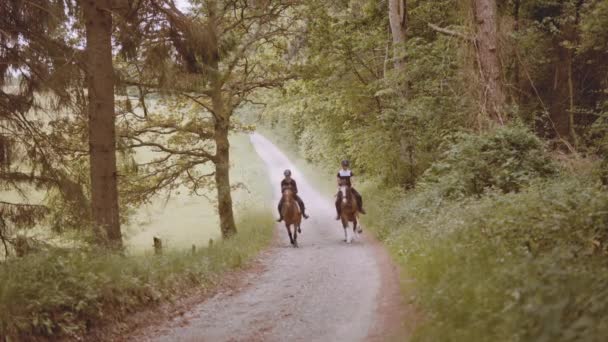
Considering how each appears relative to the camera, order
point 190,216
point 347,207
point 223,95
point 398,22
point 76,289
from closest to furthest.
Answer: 1. point 76,289
2. point 347,207
3. point 223,95
4. point 398,22
5. point 190,216

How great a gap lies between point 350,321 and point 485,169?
5.78 meters

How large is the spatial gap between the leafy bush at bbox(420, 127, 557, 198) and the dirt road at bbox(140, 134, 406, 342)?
258 cm

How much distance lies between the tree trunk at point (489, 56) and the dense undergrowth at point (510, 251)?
49.2 inches

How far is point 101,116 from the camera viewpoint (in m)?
9.87

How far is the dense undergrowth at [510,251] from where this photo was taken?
4336 mm

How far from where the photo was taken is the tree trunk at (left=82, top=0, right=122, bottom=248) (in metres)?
9.68

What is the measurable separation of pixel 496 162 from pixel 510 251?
5617 millimetres

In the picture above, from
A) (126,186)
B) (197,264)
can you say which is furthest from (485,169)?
(126,186)

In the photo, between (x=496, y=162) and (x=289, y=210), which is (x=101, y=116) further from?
(x=496, y=162)

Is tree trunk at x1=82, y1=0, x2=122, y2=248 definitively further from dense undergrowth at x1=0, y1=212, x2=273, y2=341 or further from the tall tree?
the tall tree

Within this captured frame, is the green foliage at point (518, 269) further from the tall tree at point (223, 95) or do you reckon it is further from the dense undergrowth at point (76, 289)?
the tall tree at point (223, 95)

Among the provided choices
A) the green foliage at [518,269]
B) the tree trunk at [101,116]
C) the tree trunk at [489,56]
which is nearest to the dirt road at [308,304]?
the green foliage at [518,269]

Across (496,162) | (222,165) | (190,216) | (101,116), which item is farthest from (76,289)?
(190,216)

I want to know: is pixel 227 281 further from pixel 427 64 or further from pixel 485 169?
pixel 427 64
